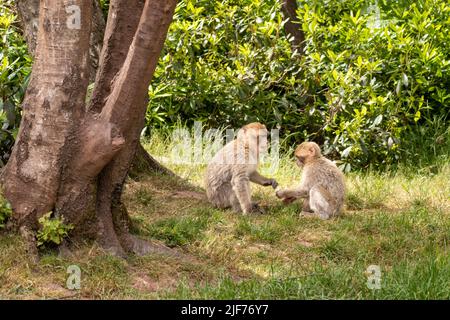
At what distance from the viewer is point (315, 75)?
12.3 m

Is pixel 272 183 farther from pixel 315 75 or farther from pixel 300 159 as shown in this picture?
pixel 315 75

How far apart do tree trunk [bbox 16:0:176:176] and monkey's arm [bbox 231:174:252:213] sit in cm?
133

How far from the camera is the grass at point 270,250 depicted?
6629 mm

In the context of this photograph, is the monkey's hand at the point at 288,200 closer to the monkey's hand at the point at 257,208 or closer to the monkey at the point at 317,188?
the monkey at the point at 317,188

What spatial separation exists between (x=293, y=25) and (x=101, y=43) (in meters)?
3.67

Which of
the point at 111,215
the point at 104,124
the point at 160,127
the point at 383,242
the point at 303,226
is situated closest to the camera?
the point at 104,124

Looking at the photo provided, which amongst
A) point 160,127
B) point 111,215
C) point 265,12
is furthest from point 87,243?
point 265,12

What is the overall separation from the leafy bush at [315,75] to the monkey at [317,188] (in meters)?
1.91

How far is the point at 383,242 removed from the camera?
8.54 meters

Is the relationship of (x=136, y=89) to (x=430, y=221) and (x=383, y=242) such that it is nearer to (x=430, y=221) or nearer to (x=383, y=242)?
(x=383, y=242)

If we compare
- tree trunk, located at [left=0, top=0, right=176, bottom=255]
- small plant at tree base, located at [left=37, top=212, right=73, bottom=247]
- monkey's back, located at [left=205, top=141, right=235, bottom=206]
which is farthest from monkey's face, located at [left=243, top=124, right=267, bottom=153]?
small plant at tree base, located at [left=37, top=212, right=73, bottom=247]

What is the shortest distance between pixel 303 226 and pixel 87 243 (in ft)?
8.68

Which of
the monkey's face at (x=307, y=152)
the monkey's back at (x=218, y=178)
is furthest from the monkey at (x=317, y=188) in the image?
the monkey's back at (x=218, y=178)

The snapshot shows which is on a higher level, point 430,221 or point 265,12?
point 265,12
